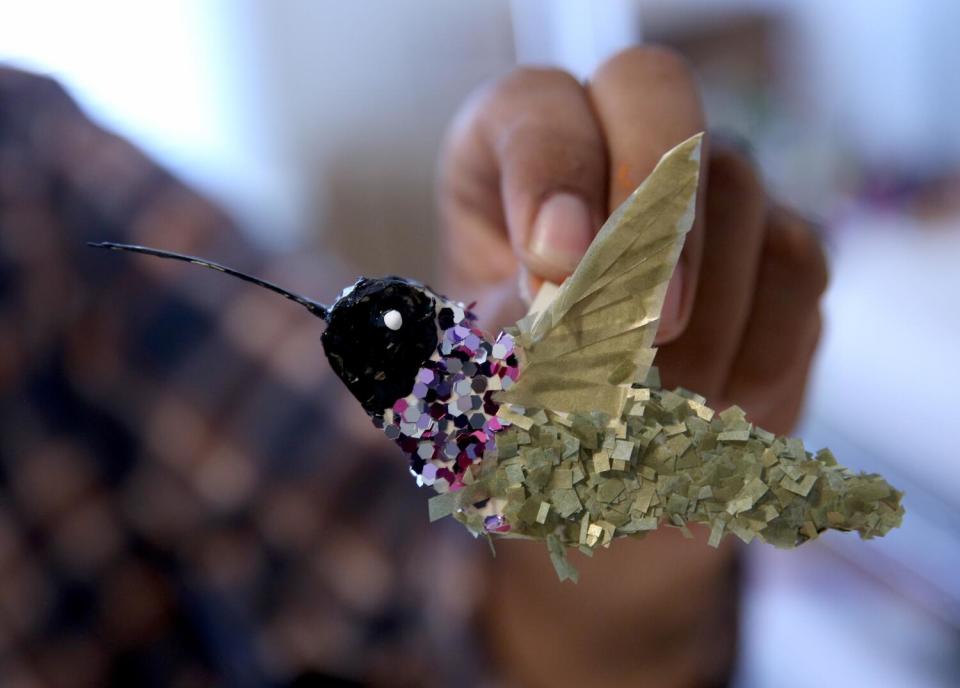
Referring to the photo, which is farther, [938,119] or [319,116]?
[319,116]

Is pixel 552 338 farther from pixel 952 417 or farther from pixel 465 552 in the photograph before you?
pixel 952 417

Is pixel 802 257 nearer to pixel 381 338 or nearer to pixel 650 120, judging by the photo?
pixel 650 120

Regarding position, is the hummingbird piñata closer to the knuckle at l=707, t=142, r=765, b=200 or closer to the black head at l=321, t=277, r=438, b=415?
the black head at l=321, t=277, r=438, b=415

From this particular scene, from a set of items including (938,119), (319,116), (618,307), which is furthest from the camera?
(319,116)

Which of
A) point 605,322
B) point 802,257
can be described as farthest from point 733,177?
point 605,322

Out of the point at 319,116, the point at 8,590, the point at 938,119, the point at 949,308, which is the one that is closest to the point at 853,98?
the point at 938,119
